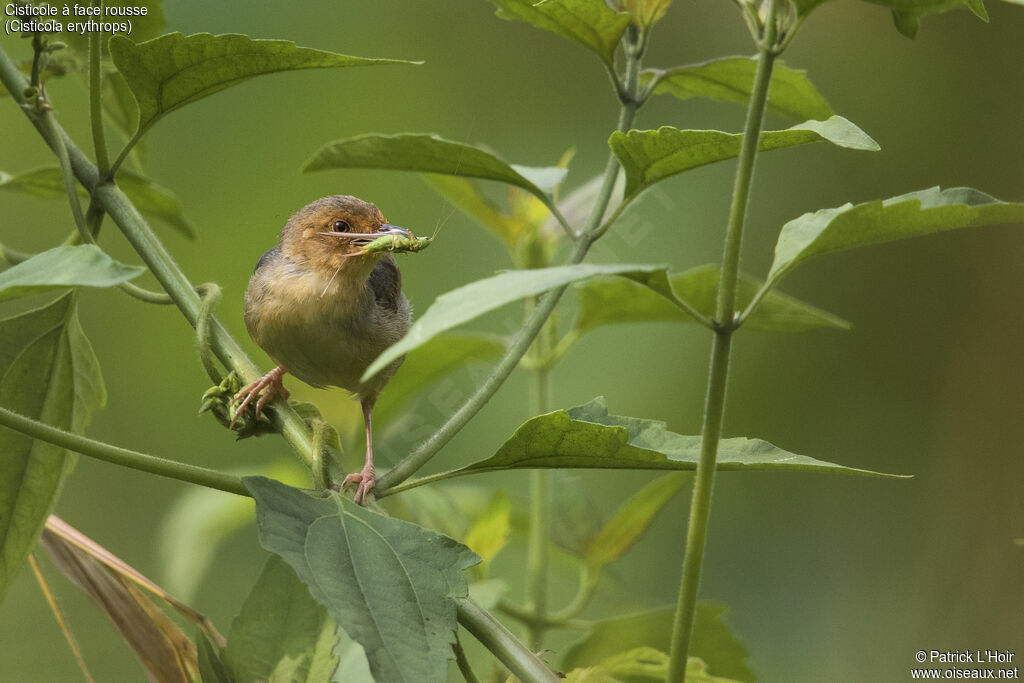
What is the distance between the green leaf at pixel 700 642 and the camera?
126 cm

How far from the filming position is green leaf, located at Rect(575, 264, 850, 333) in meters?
1.22

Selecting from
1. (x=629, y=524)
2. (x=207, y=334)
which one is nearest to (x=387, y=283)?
(x=629, y=524)

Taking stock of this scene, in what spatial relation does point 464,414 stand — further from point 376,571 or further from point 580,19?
point 580,19

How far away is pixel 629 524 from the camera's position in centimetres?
142

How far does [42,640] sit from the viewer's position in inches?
99.2

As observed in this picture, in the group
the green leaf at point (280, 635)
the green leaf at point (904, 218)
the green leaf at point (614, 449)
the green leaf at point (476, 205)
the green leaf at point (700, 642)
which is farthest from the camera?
the green leaf at point (476, 205)

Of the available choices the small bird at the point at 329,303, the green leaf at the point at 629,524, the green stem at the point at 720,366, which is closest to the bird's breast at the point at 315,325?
the small bird at the point at 329,303

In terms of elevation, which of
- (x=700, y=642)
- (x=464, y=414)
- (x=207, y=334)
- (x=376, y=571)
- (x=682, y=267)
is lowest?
(x=700, y=642)

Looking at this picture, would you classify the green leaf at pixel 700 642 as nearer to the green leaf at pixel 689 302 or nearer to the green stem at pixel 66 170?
the green leaf at pixel 689 302

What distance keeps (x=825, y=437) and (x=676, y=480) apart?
1445 mm

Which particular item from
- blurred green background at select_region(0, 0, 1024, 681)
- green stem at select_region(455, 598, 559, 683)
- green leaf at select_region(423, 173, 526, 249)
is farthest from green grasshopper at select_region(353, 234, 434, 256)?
blurred green background at select_region(0, 0, 1024, 681)

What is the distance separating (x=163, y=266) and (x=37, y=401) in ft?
0.91

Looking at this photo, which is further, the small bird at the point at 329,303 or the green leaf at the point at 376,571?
the small bird at the point at 329,303

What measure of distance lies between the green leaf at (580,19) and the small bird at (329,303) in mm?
480
